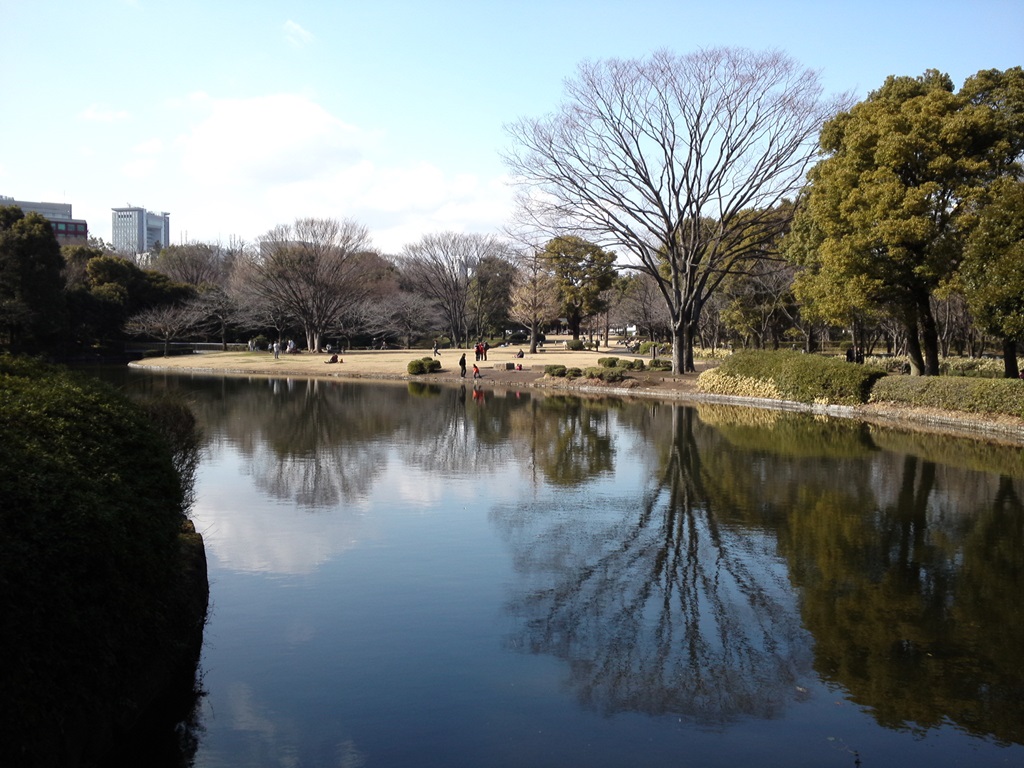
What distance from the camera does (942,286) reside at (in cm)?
2419

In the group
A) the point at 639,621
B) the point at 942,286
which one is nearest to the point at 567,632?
the point at 639,621

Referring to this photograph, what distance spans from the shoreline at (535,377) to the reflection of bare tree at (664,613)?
524 inches

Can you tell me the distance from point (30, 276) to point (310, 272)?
17572 mm

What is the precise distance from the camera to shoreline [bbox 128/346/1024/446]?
74.7 ft

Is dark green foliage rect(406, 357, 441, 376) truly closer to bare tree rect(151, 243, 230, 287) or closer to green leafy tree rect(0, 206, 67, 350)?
green leafy tree rect(0, 206, 67, 350)

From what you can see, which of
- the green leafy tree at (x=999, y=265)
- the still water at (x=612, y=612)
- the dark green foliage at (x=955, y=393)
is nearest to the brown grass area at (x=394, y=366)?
the dark green foliage at (x=955, y=393)

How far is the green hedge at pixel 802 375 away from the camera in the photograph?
26.6 metres

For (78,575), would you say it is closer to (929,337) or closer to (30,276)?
(929,337)

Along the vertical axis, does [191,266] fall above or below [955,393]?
above

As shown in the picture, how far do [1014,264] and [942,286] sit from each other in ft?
8.97

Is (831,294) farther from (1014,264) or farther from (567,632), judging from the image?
(567,632)

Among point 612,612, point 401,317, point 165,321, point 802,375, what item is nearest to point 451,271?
point 401,317

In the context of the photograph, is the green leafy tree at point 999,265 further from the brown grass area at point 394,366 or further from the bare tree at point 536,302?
the bare tree at point 536,302

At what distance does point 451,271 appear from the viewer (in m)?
70.3
